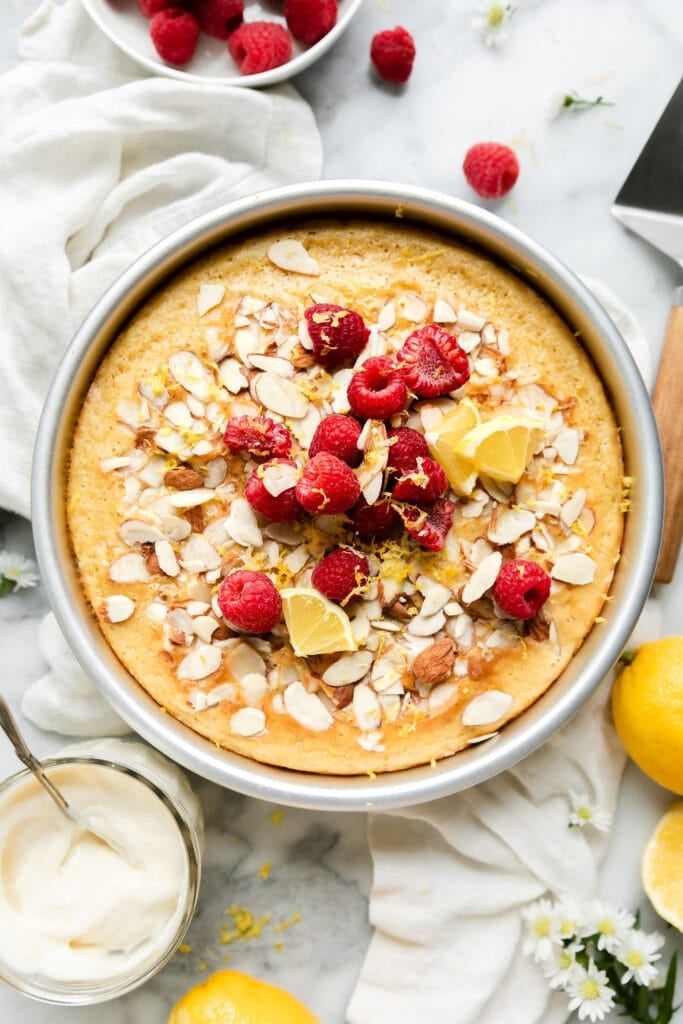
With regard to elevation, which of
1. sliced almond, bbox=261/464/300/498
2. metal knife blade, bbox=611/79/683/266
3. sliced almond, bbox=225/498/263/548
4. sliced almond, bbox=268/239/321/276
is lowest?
sliced almond, bbox=225/498/263/548

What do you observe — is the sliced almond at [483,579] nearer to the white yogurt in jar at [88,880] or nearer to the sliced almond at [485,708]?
the sliced almond at [485,708]

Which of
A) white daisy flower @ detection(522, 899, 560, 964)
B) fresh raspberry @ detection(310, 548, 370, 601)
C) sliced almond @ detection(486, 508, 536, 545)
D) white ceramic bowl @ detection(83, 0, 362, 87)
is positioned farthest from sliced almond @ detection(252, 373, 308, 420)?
white daisy flower @ detection(522, 899, 560, 964)

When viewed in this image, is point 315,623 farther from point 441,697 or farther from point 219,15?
point 219,15

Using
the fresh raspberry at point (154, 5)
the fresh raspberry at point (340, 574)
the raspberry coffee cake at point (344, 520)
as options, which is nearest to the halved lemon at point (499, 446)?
the raspberry coffee cake at point (344, 520)

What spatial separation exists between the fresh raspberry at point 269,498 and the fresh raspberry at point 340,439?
6 centimetres

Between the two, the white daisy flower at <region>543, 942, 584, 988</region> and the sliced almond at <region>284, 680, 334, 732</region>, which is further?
the white daisy flower at <region>543, 942, 584, 988</region>

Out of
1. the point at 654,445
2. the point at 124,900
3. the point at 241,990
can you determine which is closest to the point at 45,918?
the point at 124,900

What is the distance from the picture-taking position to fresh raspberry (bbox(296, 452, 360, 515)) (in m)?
1.40

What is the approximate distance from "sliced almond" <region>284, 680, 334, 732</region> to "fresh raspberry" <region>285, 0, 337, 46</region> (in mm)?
1136

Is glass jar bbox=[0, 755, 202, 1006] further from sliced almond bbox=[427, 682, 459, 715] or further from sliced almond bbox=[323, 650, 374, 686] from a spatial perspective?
sliced almond bbox=[427, 682, 459, 715]

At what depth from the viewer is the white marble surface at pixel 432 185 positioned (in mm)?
1812

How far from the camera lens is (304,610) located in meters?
1.48

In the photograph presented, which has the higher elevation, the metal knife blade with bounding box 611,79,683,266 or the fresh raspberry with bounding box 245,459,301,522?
the metal knife blade with bounding box 611,79,683,266

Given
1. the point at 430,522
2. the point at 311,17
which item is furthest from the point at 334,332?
the point at 311,17
